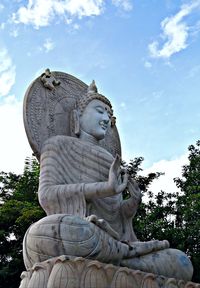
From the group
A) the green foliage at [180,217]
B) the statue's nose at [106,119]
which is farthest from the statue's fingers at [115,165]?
the green foliage at [180,217]

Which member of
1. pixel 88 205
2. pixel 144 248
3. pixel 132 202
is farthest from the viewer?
pixel 132 202

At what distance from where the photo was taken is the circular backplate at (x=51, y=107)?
681 centimetres

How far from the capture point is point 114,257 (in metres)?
5.34

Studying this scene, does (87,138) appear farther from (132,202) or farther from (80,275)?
(80,275)

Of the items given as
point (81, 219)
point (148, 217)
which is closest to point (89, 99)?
point (81, 219)

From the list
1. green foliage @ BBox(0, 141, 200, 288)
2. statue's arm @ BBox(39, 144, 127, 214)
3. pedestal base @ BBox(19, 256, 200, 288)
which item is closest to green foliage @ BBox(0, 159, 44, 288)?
green foliage @ BBox(0, 141, 200, 288)

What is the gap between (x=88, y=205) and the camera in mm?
6090

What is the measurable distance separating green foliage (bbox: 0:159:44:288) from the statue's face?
5.91 meters

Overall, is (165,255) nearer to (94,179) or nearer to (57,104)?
(94,179)

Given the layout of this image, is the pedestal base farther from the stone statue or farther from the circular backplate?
the circular backplate

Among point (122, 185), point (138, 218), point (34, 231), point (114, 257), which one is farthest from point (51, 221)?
point (138, 218)

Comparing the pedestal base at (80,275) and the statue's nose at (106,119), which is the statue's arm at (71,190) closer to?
the pedestal base at (80,275)

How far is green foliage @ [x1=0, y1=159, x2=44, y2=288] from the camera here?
12430 mm

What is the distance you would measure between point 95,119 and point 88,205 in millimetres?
1533
